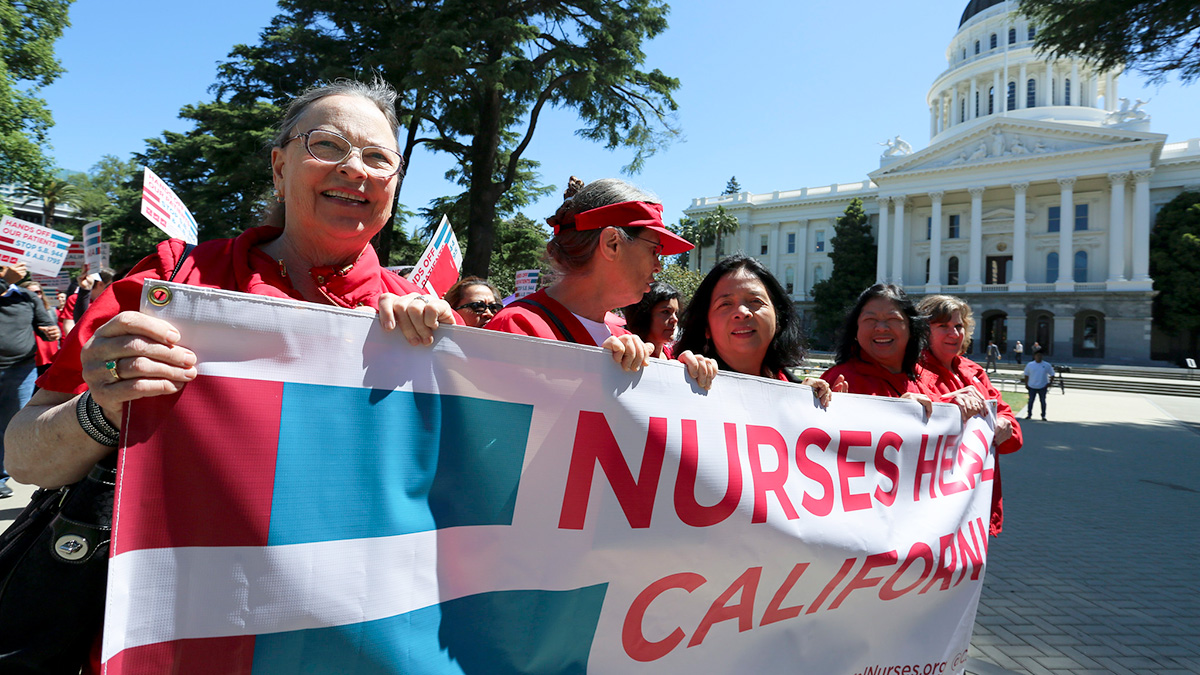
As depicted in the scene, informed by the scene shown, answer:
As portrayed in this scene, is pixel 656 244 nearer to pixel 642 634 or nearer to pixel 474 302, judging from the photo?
pixel 642 634

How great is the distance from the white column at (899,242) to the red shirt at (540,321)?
Answer: 58058 mm

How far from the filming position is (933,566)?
2.56 metres

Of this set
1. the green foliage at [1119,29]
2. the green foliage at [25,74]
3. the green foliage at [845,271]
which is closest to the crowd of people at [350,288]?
the green foliage at [1119,29]

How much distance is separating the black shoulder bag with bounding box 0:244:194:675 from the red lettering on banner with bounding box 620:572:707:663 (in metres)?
1.23

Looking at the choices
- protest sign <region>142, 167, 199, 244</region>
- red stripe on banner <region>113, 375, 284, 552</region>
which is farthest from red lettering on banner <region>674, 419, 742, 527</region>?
protest sign <region>142, 167, 199, 244</region>

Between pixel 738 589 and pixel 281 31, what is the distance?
20.9m

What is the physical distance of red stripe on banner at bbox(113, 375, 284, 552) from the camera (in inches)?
46.9

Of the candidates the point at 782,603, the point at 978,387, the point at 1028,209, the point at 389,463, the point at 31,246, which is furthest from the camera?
the point at 1028,209

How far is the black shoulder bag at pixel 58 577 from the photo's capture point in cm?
124

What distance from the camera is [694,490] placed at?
1.91 metres

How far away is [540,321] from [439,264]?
535 cm

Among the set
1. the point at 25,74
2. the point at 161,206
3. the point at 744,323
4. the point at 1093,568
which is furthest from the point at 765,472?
the point at 25,74

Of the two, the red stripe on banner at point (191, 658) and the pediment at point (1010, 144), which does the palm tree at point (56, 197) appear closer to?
the red stripe on banner at point (191, 658)

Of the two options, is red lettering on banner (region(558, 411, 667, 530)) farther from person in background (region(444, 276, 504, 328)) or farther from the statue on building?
the statue on building
